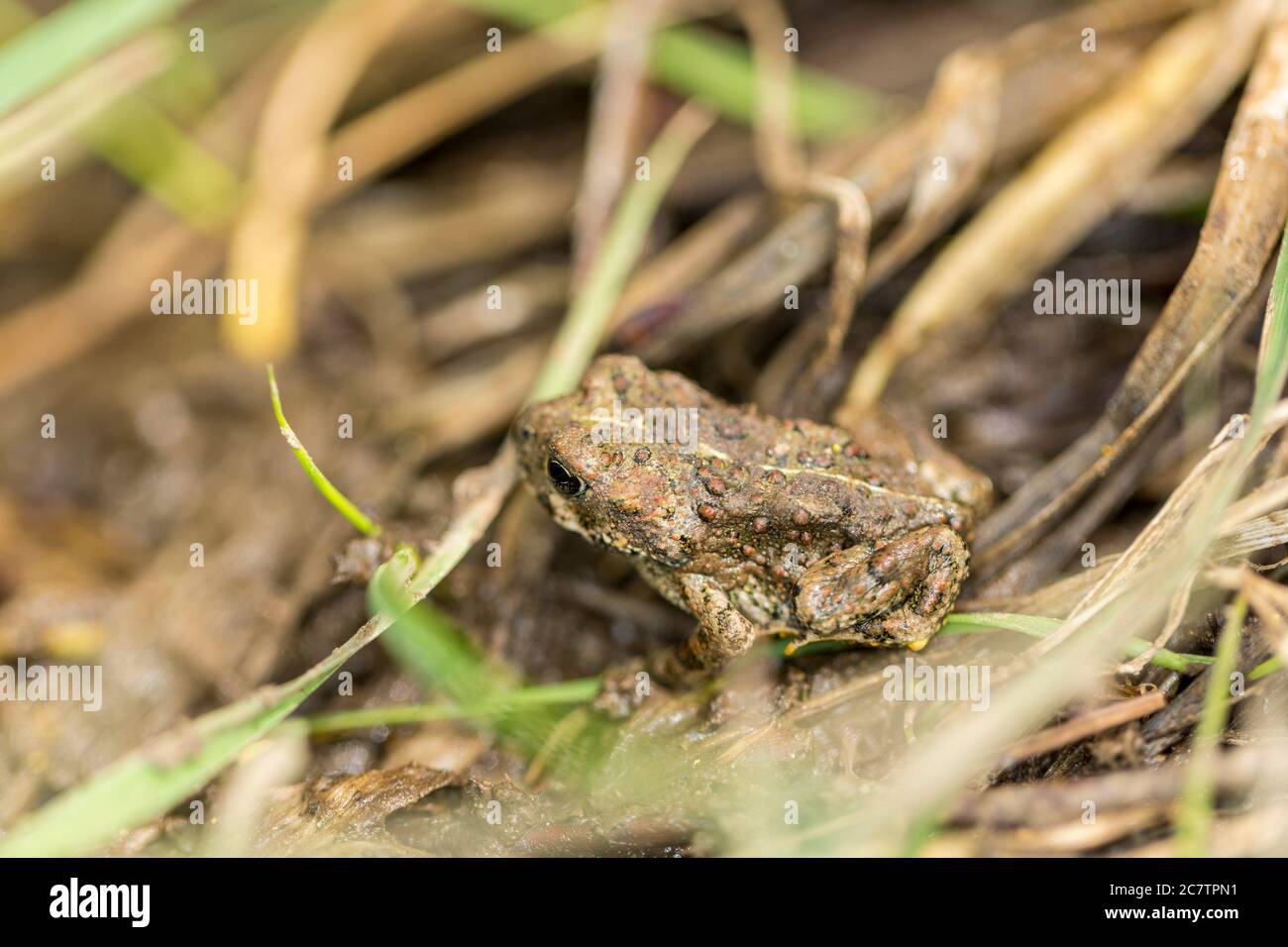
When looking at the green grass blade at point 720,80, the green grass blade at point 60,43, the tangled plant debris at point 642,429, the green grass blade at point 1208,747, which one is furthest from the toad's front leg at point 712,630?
the green grass blade at point 60,43

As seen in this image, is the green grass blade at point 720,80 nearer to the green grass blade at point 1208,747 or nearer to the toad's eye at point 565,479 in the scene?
the toad's eye at point 565,479

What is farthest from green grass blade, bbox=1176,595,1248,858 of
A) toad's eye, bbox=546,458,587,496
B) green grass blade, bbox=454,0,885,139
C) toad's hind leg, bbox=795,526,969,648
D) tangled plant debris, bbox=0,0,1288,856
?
green grass blade, bbox=454,0,885,139

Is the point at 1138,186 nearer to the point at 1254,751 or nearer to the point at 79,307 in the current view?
the point at 1254,751

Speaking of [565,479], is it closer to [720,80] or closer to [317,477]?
[317,477]

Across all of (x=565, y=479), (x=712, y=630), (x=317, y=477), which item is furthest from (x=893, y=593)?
(x=317, y=477)

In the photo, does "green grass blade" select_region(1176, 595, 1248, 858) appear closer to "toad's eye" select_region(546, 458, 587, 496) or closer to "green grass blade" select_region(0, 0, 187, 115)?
"toad's eye" select_region(546, 458, 587, 496)
